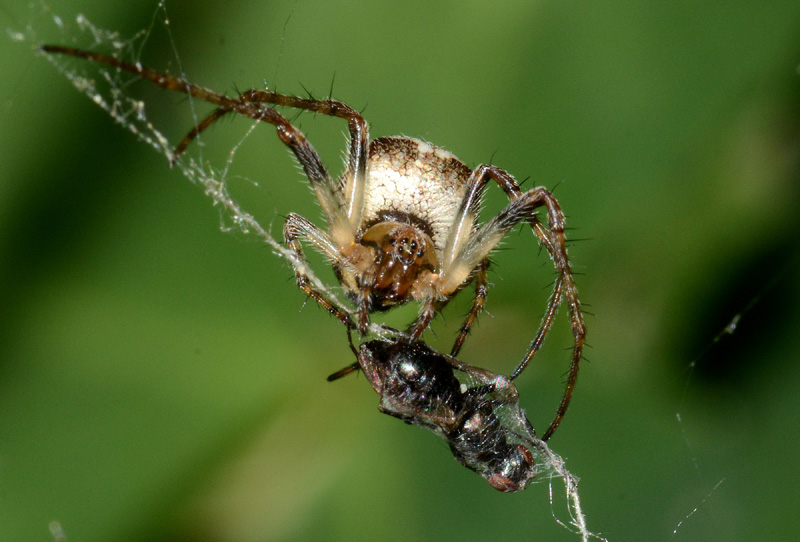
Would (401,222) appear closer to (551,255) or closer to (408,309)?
(551,255)

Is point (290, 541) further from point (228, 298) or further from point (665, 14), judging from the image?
point (665, 14)

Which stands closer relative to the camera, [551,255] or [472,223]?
[551,255]

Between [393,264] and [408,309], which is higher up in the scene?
[393,264]

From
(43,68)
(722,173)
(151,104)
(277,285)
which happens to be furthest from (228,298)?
(722,173)

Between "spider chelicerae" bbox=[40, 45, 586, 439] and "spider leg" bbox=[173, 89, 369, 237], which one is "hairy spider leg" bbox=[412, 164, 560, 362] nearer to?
"spider chelicerae" bbox=[40, 45, 586, 439]

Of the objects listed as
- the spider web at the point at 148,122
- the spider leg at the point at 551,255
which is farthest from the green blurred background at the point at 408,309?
the spider leg at the point at 551,255

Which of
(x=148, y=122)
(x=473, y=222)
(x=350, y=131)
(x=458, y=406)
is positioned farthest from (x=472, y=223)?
(x=148, y=122)
